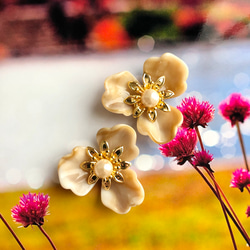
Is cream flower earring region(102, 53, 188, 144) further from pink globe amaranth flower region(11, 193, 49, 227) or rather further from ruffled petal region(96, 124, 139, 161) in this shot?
pink globe amaranth flower region(11, 193, 49, 227)

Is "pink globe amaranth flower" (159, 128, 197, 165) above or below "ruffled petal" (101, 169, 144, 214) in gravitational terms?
above

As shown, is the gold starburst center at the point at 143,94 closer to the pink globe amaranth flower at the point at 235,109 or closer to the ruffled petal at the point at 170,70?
the ruffled petal at the point at 170,70

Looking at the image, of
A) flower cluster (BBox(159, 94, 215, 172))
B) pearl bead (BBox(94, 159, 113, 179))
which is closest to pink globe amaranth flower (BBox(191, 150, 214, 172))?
flower cluster (BBox(159, 94, 215, 172))

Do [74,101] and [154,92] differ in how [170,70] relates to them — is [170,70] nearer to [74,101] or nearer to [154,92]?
[154,92]

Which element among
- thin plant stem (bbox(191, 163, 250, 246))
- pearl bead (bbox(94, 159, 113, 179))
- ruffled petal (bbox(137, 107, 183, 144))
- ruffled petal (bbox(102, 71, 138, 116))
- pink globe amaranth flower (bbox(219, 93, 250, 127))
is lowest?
thin plant stem (bbox(191, 163, 250, 246))

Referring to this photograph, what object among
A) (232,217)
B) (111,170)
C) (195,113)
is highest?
(195,113)

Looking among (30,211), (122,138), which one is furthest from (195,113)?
(30,211)
